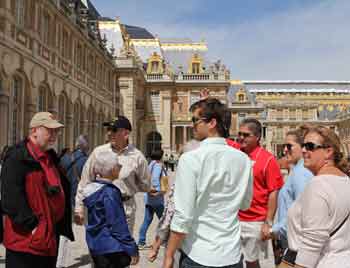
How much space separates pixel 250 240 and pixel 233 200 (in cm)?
173

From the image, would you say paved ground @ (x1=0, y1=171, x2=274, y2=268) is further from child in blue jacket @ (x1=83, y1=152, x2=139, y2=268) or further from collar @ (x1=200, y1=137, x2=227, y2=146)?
collar @ (x1=200, y1=137, x2=227, y2=146)

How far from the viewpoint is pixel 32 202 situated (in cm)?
391

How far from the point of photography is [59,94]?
21.5 meters

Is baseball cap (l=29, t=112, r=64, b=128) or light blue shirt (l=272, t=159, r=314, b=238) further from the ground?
baseball cap (l=29, t=112, r=64, b=128)

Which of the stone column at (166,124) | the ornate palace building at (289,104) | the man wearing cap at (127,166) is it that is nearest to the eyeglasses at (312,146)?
the man wearing cap at (127,166)

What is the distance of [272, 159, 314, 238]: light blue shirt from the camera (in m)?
4.62

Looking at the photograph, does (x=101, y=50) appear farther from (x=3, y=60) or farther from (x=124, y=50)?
(x=3, y=60)

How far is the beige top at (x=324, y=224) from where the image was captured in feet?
9.11

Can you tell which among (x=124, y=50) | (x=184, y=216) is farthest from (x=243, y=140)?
(x=124, y=50)

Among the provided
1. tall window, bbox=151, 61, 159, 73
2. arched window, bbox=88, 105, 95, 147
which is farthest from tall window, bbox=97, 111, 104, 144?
tall window, bbox=151, 61, 159, 73

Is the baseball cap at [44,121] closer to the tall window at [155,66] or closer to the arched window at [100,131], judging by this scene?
the arched window at [100,131]

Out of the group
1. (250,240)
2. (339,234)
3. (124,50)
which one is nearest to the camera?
(339,234)

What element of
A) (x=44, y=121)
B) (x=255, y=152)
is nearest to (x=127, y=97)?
(x=255, y=152)

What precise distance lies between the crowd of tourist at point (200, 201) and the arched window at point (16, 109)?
12.2 metres
